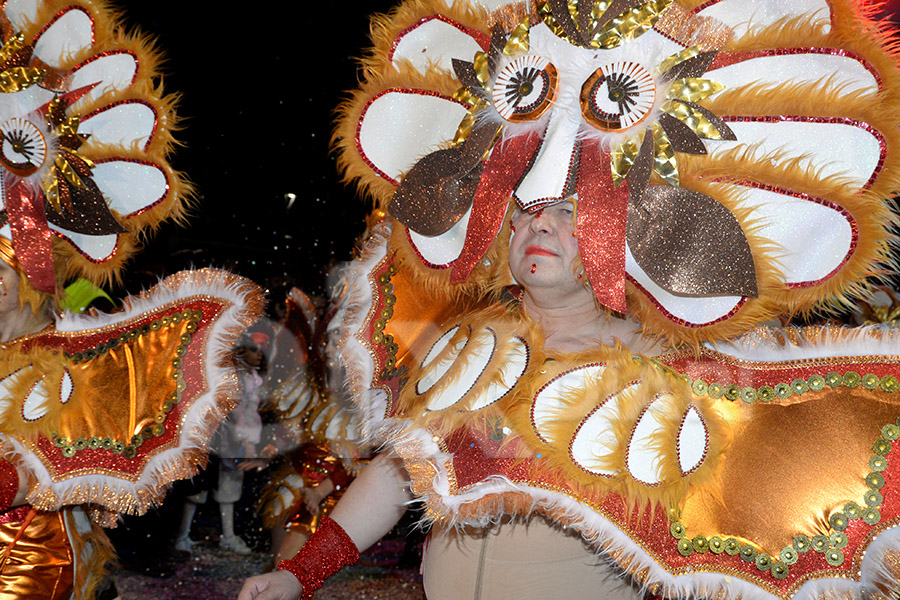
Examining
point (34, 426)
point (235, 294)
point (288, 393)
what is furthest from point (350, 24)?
point (34, 426)

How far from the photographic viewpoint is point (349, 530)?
1.71 m

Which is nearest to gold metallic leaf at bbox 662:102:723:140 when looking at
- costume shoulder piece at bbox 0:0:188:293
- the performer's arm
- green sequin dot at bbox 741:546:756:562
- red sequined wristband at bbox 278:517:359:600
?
green sequin dot at bbox 741:546:756:562

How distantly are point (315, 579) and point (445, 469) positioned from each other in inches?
15.6

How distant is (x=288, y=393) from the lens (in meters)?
3.15

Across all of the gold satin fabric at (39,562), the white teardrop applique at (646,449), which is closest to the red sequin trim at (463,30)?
the white teardrop applique at (646,449)

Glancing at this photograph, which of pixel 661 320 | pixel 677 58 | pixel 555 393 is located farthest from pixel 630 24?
pixel 555 393

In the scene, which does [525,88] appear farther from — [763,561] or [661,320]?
[763,561]

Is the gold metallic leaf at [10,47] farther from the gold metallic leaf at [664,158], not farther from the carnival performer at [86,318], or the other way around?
the gold metallic leaf at [664,158]

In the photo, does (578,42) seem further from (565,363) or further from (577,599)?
(577,599)

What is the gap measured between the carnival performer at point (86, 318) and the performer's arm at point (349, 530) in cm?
43

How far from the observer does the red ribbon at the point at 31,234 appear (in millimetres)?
2104

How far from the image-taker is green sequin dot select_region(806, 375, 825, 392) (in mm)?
1389

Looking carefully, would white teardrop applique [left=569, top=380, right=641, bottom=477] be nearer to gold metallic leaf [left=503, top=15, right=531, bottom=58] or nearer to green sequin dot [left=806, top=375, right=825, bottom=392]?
green sequin dot [left=806, top=375, right=825, bottom=392]

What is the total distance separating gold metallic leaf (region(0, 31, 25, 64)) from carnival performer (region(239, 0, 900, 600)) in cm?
116
